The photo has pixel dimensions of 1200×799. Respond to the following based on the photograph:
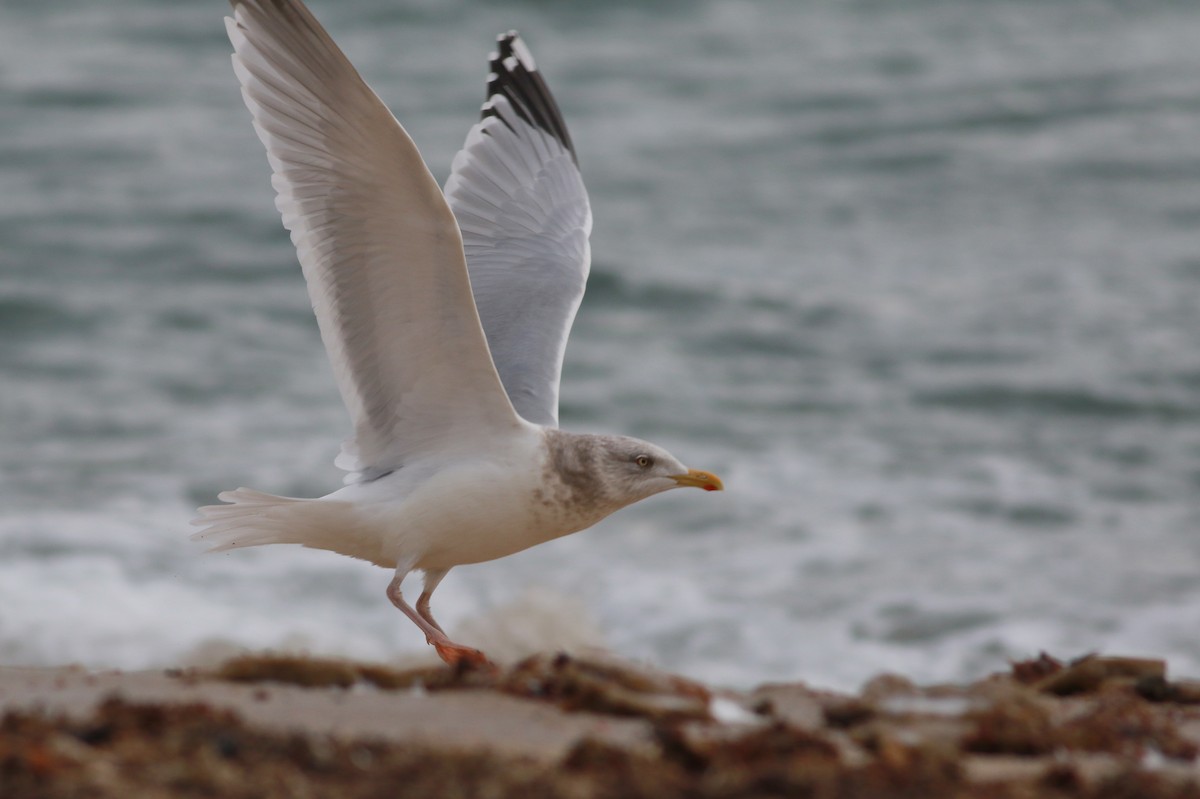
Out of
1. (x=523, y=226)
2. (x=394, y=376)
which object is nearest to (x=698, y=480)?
(x=394, y=376)

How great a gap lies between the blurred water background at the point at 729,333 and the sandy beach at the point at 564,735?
4126 millimetres

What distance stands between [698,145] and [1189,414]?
7.15 meters

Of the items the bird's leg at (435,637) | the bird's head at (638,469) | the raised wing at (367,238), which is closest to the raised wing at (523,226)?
the bird's head at (638,469)

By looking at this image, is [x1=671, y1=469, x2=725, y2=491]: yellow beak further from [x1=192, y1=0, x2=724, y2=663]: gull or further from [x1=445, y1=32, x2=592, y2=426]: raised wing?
[x1=445, y1=32, x2=592, y2=426]: raised wing

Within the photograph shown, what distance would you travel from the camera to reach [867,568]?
990 cm

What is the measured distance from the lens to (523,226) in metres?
7.48

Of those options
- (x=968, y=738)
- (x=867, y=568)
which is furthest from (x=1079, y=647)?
(x=968, y=738)

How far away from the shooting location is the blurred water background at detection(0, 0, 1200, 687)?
9.23 metres

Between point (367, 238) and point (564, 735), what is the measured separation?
225 centimetres

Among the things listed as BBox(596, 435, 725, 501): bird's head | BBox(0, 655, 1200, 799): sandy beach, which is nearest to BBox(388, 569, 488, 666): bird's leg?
BBox(596, 435, 725, 501): bird's head

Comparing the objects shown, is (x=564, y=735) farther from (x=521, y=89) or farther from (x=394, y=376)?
(x=521, y=89)

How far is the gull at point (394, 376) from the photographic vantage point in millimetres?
5312

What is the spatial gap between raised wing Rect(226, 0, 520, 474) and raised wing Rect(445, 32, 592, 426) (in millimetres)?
719

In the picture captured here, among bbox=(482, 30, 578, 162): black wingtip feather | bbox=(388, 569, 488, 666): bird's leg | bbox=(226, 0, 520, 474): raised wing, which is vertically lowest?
bbox=(388, 569, 488, 666): bird's leg
